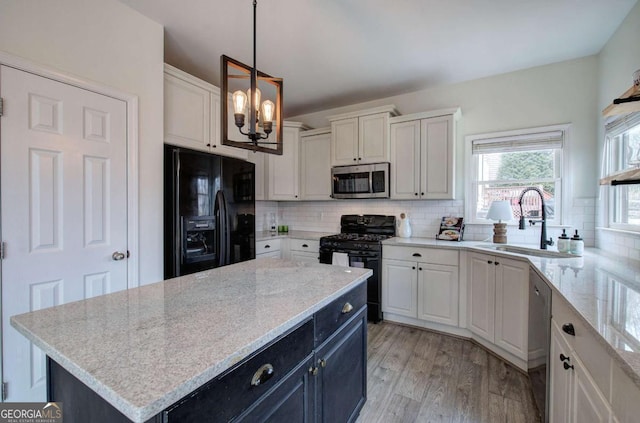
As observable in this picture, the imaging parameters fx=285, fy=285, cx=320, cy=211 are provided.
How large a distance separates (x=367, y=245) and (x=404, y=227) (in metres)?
0.60

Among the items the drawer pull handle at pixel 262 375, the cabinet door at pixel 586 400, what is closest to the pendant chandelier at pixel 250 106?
the drawer pull handle at pixel 262 375

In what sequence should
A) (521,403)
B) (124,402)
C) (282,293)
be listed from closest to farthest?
(124,402), (282,293), (521,403)

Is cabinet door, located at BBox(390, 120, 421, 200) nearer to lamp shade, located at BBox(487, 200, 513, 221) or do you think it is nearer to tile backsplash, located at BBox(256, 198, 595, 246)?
tile backsplash, located at BBox(256, 198, 595, 246)

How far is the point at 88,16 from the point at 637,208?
403 centimetres

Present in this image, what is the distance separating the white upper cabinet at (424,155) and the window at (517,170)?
33cm

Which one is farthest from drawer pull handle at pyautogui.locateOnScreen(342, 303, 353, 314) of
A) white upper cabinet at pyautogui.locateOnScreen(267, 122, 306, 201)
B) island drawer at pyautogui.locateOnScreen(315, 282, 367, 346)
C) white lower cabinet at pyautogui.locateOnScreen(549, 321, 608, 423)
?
white upper cabinet at pyautogui.locateOnScreen(267, 122, 306, 201)

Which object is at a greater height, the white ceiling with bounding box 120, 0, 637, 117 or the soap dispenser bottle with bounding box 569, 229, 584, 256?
the white ceiling with bounding box 120, 0, 637, 117

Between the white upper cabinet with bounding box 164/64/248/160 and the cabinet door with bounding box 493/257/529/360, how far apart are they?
2.62 m

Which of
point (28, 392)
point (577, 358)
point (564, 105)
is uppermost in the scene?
point (564, 105)

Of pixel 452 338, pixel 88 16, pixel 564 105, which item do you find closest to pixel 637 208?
→ pixel 564 105

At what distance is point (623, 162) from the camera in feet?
7.34

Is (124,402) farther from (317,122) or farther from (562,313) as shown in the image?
(317,122)

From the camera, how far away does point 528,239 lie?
2.93 meters

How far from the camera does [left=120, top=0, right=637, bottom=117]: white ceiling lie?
6.75 feet
